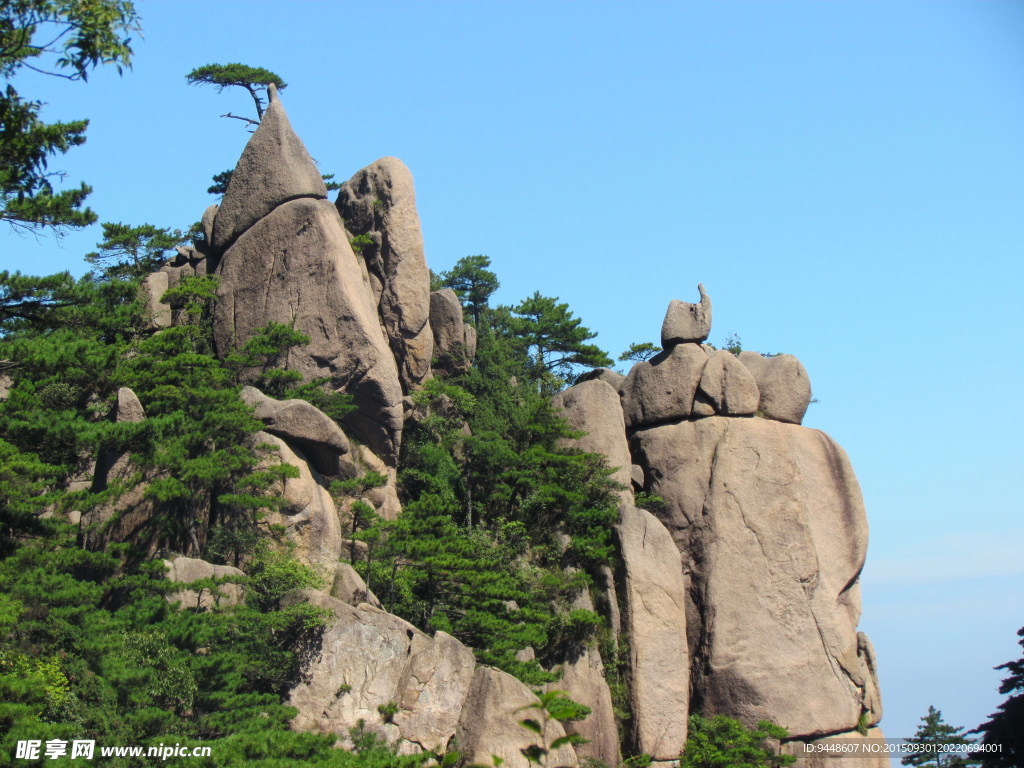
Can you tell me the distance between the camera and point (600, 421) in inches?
1288

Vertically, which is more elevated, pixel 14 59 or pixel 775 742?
pixel 14 59

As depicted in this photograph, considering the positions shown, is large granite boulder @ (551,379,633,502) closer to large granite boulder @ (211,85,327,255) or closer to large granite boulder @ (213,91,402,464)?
large granite boulder @ (213,91,402,464)

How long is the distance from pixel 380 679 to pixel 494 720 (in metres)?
2.45

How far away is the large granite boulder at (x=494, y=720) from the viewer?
75.5 feet

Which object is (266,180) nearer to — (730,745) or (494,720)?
(494,720)

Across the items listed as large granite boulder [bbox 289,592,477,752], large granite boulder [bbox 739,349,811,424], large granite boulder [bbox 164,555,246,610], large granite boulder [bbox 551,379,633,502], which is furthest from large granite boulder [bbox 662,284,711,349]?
large granite boulder [bbox 164,555,246,610]

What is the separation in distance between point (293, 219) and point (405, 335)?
4707mm

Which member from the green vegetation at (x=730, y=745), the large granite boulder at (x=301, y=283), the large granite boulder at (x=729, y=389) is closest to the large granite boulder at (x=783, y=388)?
the large granite boulder at (x=729, y=389)

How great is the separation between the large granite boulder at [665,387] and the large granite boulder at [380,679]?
12.0 m

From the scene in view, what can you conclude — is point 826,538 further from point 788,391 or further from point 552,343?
point 552,343

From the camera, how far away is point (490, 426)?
31.7 metres

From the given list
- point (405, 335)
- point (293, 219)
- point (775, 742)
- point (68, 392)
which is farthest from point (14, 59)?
point (775, 742)

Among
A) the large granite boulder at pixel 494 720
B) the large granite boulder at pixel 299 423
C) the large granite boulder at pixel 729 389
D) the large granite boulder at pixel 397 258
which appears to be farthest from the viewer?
the large granite boulder at pixel 397 258

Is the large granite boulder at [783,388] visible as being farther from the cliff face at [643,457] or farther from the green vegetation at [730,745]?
the green vegetation at [730,745]
